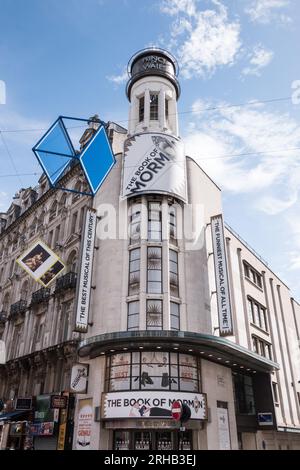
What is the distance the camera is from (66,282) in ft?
95.8

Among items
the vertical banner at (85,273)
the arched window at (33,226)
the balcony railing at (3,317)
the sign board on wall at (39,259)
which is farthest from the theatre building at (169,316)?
the balcony railing at (3,317)

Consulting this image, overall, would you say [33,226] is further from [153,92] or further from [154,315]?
[154,315]

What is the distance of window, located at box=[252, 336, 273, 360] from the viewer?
102 ft

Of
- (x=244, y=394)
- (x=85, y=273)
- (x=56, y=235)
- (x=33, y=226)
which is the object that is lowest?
(x=244, y=394)

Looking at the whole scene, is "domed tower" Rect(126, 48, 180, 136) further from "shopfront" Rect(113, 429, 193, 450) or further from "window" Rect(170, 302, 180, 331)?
"shopfront" Rect(113, 429, 193, 450)

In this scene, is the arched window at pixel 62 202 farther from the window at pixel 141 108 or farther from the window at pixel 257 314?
the window at pixel 257 314

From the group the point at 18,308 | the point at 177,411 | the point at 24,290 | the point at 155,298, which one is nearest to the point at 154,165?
the point at 155,298

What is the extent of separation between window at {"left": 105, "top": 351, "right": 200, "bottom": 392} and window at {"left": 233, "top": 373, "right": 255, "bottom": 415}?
547 cm

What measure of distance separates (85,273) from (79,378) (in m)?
6.67

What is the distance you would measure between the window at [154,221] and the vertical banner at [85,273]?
4.06 m

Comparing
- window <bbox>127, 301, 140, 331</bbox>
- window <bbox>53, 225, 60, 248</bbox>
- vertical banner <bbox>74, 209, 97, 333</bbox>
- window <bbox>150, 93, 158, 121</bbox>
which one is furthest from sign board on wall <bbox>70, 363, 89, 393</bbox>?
window <bbox>150, 93, 158, 121</bbox>

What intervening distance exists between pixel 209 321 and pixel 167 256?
5.24m
